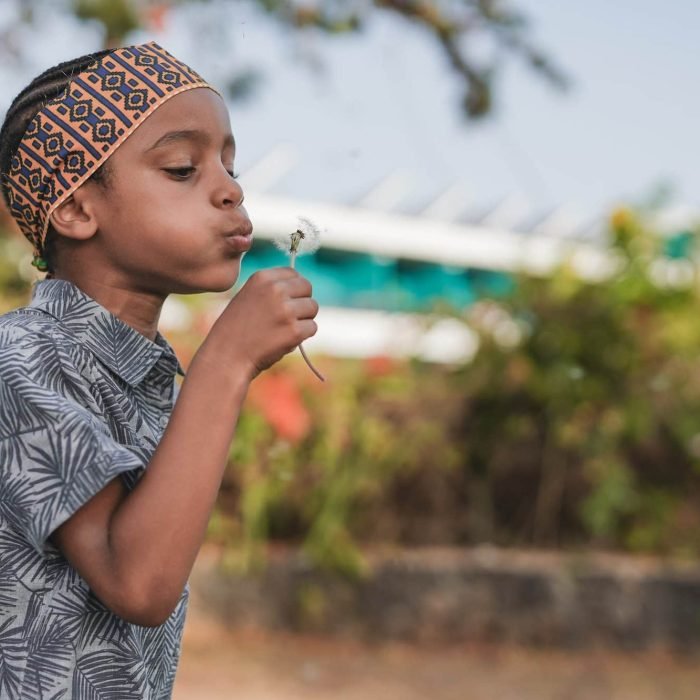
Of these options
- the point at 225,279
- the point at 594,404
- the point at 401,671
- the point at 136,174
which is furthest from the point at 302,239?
the point at 594,404

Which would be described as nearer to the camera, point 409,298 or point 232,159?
point 232,159

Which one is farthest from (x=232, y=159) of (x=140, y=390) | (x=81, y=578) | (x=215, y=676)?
(x=215, y=676)

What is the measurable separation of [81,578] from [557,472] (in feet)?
18.0

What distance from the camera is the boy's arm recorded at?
1191 mm

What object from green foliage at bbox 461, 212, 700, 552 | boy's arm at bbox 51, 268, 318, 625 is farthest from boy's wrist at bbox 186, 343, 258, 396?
green foliage at bbox 461, 212, 700, 552

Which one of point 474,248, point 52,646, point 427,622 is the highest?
point 52,646

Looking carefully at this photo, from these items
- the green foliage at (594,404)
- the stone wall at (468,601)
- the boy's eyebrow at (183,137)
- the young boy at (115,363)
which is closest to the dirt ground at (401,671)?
Answer: the stone wall at (468,601)

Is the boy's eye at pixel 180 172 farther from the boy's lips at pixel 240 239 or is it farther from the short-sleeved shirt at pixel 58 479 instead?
the short-sleeved shirt at pixel 58 479

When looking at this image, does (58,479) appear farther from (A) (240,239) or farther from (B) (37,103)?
(B) (37,103)

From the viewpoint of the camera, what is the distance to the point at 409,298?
22.8 ft

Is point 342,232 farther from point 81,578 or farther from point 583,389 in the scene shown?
point 81,578

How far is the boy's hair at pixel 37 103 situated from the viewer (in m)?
1.47

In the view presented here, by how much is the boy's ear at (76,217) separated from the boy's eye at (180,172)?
0.39ft

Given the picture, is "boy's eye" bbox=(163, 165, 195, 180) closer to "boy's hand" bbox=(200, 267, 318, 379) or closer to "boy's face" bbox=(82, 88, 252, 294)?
"boy's face" bbox=(82, 88, 252, 294)
